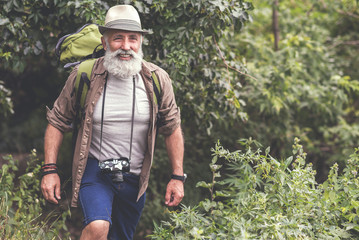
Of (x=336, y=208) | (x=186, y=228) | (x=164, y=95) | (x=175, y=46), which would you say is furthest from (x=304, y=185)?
(x=175, y=46)

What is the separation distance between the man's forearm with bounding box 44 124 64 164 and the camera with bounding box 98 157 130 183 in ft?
1.04

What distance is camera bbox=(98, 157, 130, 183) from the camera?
308 cm

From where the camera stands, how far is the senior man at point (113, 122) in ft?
9.91

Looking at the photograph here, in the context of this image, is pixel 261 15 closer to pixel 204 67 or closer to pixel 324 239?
pixel 204 67

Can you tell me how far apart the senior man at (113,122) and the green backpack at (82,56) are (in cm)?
4

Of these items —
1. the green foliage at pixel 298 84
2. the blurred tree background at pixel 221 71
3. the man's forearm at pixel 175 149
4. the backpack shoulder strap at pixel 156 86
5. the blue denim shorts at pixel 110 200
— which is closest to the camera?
the blue denim shorts at pixel 110 200

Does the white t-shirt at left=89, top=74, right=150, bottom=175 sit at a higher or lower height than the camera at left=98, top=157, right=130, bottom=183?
higher

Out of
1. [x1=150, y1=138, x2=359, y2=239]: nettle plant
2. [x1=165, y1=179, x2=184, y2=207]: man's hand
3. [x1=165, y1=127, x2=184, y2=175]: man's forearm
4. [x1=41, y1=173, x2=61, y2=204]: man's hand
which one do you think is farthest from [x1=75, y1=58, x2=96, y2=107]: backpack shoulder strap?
[x1=150, y1=138, x2=359, y2=239]: nettle plant

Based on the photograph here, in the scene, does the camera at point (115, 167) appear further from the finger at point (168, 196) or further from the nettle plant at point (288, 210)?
the nettle plant at point (288, 210)

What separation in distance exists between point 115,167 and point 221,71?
7.17ft

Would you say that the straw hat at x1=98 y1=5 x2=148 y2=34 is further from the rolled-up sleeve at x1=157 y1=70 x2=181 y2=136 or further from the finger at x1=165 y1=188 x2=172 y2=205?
the finger at x1=165 y1=188 x2=172 y2=205

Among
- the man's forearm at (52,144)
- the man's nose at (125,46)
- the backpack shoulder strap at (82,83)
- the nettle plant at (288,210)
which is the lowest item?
the nettle plant at (288,210)

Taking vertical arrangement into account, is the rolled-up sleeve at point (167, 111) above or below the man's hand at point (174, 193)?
above

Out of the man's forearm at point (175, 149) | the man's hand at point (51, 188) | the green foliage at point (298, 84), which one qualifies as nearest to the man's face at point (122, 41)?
the man's forearm at point (175, 149)
